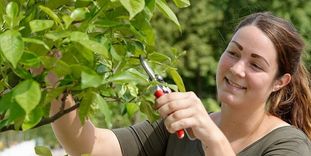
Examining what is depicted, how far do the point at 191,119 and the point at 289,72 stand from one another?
2.60 feet

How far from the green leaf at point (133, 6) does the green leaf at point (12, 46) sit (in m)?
0.17

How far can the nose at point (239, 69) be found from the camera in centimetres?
214

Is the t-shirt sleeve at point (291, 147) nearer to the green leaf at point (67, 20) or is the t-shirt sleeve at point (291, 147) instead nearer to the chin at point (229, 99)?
the chin at point (229, 99)

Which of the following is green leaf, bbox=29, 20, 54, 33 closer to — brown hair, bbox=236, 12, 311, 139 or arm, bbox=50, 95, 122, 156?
arm, bbox=50, 95, 122, 156

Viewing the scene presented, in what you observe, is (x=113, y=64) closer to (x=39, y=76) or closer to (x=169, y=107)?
(x=39, y=76)

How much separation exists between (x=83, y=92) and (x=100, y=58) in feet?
0.53

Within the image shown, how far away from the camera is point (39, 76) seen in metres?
1.13

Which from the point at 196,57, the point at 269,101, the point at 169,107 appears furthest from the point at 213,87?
the point at 169,107

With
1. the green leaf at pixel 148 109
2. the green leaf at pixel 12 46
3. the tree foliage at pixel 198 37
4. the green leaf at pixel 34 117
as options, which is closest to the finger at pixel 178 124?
the green leaf at pixel 148 109

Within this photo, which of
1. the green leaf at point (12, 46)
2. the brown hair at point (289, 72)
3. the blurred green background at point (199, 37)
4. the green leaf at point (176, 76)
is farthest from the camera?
the blurred green background at point (199, 37)

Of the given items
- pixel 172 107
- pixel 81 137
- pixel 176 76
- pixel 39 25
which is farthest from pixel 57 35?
pixel 81 137

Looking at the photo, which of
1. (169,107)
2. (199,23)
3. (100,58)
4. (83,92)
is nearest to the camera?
(83,92)

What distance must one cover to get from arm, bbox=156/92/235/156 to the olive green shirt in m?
0.29

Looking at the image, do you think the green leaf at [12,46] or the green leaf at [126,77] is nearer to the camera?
the green leaf at [12,46]
